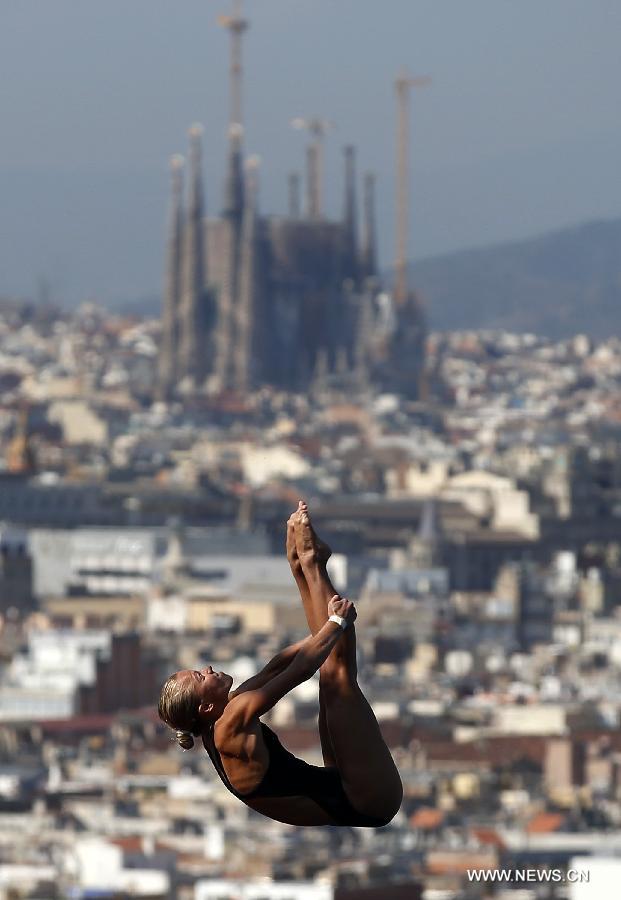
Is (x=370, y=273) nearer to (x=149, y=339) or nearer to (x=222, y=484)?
(x=149, y=339)

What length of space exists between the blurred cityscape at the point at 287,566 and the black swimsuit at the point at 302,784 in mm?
590

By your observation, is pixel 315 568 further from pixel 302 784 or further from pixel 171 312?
pixel 171 312

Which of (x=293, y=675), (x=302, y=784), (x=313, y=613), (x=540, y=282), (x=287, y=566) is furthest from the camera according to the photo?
(x=540, y=282)

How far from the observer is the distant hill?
173m

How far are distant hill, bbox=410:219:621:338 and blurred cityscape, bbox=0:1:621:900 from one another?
176 centimetres

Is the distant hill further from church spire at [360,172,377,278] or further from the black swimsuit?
the black swimsuit

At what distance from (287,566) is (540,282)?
106m

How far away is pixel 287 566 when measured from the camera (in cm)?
8562

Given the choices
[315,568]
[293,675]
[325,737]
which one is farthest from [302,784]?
[315,568]

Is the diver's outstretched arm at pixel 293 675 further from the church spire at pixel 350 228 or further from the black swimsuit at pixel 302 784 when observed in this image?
the church spire at pixel 350 228

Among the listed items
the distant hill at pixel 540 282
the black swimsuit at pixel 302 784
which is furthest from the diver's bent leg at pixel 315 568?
the distant hill at pixel 540 282

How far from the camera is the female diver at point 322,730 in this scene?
31.4 ft

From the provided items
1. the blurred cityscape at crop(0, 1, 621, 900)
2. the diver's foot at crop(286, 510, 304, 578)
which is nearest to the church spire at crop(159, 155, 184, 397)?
the blurred cityscape at crop(0, 1, 621, 900)

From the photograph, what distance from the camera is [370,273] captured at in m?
154
